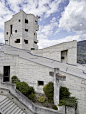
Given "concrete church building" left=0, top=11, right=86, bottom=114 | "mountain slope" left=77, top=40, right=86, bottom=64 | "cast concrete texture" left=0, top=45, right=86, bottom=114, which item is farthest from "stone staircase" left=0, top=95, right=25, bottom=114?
"mountain slope" left=77, top=40, right=86, bottom=64

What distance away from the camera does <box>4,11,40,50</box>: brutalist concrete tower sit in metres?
22.5

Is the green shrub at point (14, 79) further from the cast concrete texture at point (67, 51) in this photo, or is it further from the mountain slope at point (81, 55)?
the mountain slope at point (81, 55)

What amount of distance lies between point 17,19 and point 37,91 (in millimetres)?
22908

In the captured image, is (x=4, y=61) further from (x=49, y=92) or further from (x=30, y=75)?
(x=49, y=92)

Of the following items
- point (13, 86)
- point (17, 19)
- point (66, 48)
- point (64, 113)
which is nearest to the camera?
point (64, 113)

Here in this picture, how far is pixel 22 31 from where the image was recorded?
22453 millimetres

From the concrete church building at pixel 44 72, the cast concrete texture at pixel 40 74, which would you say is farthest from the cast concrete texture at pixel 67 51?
the cast concrete texture at pixel 40 74

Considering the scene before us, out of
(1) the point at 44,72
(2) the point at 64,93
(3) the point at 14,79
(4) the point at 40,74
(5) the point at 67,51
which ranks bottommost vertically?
(2) the point at 64,93

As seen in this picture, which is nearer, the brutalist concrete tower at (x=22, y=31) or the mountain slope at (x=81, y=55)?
the brutalist concrete tower at (x=22, y=31)

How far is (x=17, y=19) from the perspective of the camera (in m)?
22.9

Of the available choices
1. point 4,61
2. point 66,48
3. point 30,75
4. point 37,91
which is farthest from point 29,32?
point 37,91

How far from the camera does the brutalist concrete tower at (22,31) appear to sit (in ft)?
73.8

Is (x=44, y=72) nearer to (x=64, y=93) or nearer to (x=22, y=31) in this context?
(x=64, y=93)

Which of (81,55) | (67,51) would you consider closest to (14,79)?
(67,51)
